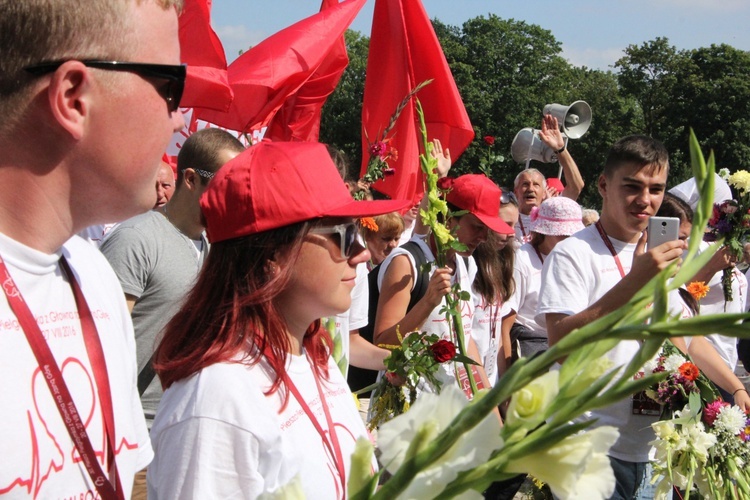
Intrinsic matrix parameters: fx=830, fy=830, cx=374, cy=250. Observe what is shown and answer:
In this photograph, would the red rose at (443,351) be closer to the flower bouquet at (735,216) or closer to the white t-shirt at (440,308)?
the white t-shirt at (440,308)

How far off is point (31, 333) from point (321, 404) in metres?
0.87

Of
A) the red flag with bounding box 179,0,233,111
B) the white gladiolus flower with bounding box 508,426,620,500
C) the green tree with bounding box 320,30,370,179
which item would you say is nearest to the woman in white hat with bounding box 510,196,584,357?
the red flag with bounding box 179,0,233,111

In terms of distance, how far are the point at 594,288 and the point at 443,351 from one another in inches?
33.0

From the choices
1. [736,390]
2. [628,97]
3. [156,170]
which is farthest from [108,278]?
[628,97]

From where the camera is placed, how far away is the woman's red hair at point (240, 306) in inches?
73.3

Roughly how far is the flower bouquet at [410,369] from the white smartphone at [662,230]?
92cm

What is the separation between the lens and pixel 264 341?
1.91m

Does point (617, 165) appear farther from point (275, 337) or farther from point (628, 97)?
point (628, 97)

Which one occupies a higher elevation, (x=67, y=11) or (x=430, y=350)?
(x=67, y=11)

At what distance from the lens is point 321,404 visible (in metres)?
1.97

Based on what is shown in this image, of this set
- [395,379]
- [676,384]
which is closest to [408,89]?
[395,379]

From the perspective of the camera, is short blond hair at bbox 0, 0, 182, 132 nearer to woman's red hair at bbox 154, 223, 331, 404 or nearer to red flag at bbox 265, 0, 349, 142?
woman's red hair at bbox 154, 223, 331, 404

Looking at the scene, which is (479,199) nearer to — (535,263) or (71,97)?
(535,263)

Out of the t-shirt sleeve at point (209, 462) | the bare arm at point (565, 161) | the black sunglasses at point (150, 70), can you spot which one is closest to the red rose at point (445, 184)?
the t-shirt sleeve at point (209, 462)
